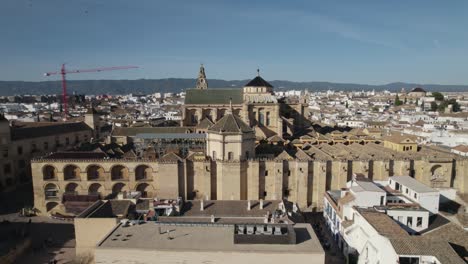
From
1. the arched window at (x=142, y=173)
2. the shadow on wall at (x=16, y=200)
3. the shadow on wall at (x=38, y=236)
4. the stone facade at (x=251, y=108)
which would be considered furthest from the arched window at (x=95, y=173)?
the stone facade at (x=251, y=108)

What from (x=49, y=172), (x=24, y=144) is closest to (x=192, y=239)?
(x=49, y=172)

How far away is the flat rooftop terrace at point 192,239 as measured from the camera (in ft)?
59.2

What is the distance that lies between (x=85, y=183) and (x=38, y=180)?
189 inches

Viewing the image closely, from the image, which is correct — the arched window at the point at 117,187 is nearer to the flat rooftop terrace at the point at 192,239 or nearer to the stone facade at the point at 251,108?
the flat rooftop terrace at the point at 192,239

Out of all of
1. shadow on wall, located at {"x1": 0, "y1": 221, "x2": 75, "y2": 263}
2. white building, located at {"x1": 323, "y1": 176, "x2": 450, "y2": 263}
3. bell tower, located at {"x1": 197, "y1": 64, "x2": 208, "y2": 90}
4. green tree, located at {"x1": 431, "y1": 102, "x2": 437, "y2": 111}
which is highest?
bell tower, located at {"x1": 197, "y1": 64, "x2": 208, "y2": 90}

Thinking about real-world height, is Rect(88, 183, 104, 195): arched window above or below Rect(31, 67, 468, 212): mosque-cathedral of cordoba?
below

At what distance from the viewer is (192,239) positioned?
19312mm

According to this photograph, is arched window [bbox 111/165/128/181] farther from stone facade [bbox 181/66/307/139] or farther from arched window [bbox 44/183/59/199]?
stone facade [bbox 181/66/307/139]

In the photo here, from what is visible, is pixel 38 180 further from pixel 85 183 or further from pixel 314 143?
pixel 314 143

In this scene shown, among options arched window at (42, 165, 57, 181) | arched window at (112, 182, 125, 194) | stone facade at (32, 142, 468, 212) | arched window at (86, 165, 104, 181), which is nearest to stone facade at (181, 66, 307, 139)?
stone facade at (32, 142, 468, 212)

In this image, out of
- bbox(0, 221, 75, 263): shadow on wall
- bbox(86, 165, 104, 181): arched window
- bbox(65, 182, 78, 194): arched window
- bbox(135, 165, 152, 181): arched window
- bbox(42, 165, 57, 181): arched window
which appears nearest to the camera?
bbox(0, 221, 75, 263): shadow on wall

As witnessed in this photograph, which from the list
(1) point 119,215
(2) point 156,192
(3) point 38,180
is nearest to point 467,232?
(1) point 119,215

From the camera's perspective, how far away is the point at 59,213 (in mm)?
33125

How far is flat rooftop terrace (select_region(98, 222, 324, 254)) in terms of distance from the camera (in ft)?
59.2
